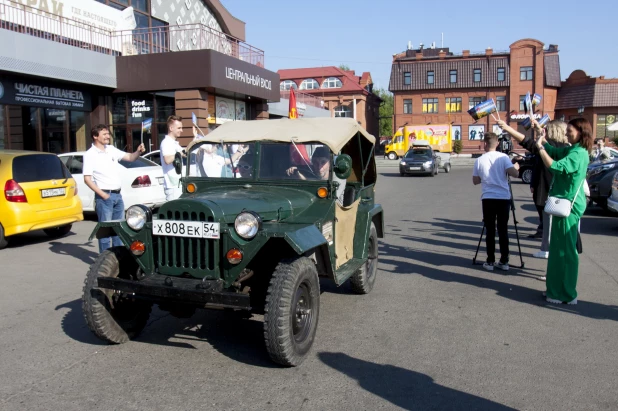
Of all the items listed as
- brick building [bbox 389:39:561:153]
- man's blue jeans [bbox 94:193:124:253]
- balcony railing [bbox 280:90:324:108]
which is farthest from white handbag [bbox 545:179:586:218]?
brick building [bbox 389:39:561:153]

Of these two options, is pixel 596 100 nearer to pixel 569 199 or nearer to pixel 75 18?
pixel 75 18

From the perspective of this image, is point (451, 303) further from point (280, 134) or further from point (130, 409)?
point (130, 409)

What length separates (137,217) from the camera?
14.6 feet

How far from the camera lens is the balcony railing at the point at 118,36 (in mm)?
15617

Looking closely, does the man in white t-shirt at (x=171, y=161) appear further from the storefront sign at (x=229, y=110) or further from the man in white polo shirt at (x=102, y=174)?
the storefront sign at (x=229, y=110)

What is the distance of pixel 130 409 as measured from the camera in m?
3.53

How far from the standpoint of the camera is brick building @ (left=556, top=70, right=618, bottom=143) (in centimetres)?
5309

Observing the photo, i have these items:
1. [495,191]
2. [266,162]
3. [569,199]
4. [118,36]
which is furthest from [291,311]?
[118,36]

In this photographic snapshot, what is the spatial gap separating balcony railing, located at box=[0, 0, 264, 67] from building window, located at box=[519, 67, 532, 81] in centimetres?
4306

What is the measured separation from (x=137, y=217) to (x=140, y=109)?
1625 centimetres

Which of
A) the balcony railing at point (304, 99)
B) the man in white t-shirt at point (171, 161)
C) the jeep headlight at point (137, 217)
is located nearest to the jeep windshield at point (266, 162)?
the jeep headlight at point (137, 217)

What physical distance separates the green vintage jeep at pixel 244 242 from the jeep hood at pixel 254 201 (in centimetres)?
1

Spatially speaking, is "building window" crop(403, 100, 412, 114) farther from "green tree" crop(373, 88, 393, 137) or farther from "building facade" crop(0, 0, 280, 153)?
"building facade" crop(0, 0, 280, 153)

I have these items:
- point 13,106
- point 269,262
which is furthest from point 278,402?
point 13,106
